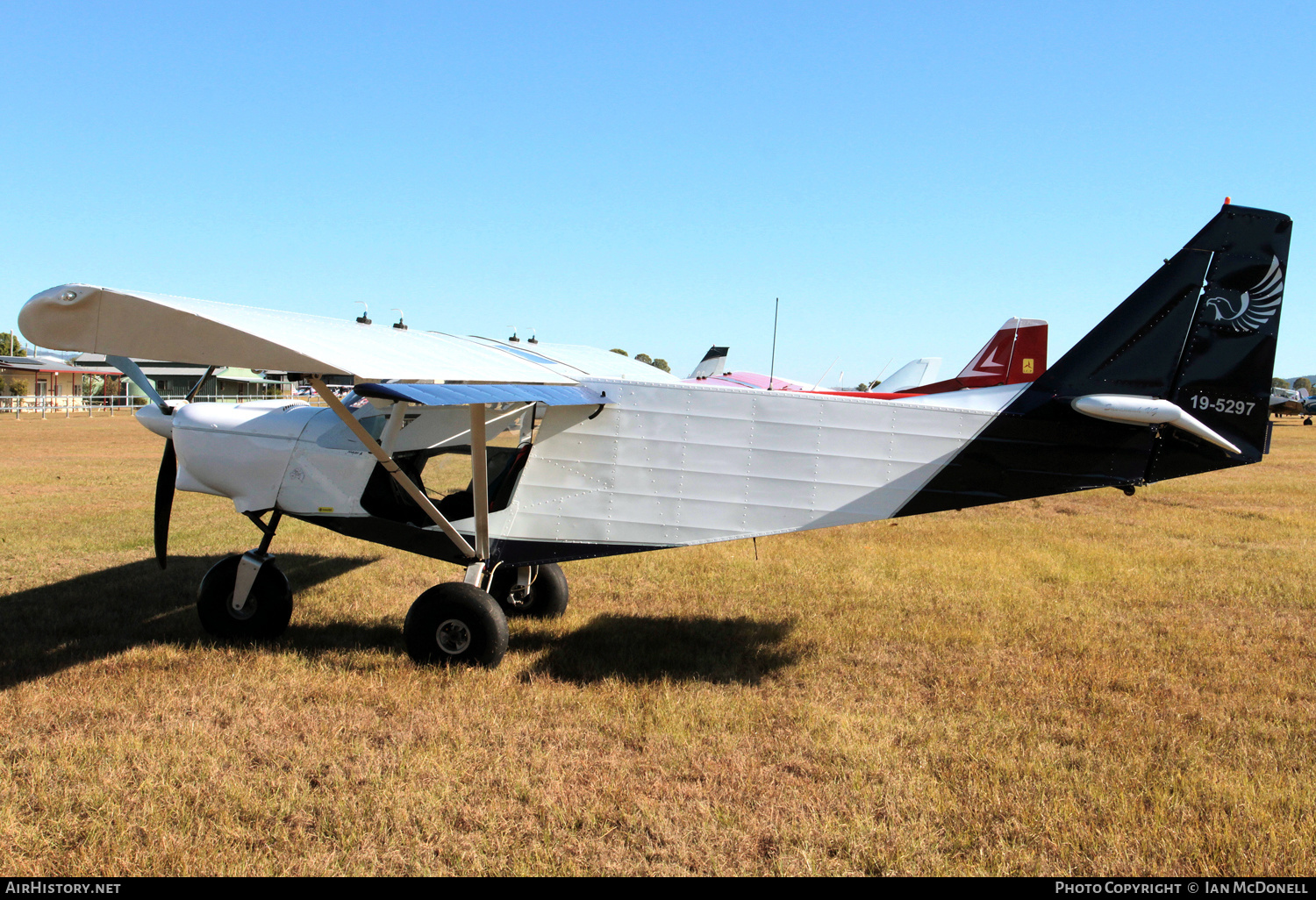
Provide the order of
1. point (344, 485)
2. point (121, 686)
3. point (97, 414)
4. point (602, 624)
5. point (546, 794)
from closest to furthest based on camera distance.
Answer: point (546, 794), point (121, 686), point (344, 485), point (602, 624), point (97, 414)

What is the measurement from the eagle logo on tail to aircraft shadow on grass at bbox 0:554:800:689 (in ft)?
12.9

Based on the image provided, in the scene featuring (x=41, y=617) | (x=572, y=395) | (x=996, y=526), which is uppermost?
(x=572, y=395)

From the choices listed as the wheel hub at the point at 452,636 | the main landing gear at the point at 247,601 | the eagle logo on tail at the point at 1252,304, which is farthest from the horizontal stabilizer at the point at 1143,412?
the main landing gear at the point at 247,601

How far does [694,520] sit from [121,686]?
3.96 m

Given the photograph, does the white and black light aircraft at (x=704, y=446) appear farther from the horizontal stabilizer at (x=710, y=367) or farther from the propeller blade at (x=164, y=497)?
the horizontal stabilizer at (x=710, y=367)

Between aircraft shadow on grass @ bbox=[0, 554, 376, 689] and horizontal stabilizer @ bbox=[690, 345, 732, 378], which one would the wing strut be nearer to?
aircraft shadow on grass @ bbox=[0, 554, 376, 689]

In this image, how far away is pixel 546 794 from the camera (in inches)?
157

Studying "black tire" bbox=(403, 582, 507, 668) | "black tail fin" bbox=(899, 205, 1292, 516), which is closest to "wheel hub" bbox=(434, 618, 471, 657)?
"black tire" bbox=(403, 582, 507, 668)

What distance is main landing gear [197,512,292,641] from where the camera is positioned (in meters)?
6.38

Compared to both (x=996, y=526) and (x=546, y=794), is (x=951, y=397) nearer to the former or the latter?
(x=546, y=794)

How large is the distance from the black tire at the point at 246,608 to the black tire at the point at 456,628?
1.36m

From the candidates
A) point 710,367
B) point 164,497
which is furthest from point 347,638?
point 710,367

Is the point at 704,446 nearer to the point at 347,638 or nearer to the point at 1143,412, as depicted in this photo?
the point at 1143,412

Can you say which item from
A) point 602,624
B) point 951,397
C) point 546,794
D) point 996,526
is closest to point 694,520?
point 602,624
